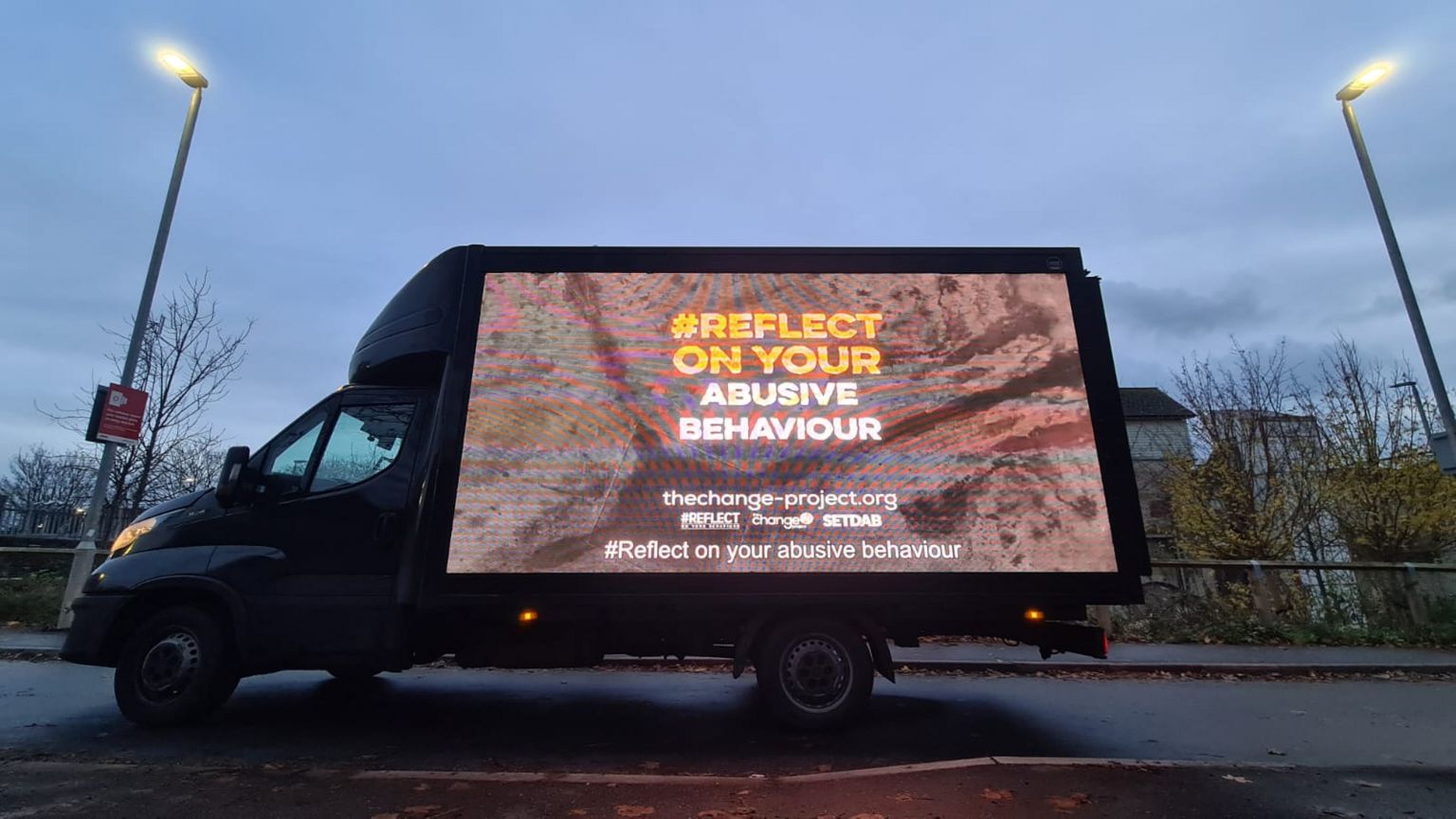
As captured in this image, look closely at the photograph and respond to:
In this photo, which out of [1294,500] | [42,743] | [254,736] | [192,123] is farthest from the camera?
[1294,500]

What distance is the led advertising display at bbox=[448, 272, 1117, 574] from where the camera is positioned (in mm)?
4547

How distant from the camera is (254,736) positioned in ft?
Answer: 15.3

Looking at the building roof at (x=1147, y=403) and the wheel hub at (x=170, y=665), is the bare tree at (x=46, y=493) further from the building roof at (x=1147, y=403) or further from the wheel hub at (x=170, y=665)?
the building roof at (x=1147, y=403)

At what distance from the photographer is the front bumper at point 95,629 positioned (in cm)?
471

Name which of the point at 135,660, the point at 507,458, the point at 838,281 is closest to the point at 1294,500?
the point at 838,281

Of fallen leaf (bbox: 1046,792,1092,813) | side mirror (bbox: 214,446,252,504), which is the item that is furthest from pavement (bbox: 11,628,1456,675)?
fallen leaf (bbox: 1046,792,1092,813)

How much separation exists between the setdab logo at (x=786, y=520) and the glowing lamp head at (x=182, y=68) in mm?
10943

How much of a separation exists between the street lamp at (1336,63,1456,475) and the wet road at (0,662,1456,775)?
389 cm

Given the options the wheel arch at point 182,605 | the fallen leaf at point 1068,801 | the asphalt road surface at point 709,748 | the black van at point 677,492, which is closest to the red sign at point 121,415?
the asphalt road surface at point 709,748

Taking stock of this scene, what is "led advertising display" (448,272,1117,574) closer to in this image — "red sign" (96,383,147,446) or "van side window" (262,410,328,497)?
"van side window" (262,410,328,497)

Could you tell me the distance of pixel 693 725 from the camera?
5.15 meters

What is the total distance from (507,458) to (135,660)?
3129mm

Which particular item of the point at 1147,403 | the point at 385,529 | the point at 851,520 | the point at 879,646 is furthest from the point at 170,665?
the point at 1147,403

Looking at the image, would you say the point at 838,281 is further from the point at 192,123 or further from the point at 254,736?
the point at 192,123
